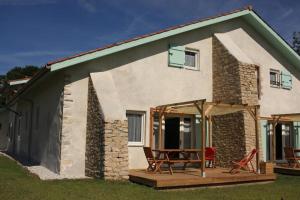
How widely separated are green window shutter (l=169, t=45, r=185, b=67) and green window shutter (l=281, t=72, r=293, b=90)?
264 inches

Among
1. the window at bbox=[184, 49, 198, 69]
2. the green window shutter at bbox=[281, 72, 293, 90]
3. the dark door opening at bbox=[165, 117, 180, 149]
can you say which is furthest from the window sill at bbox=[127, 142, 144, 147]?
the green window shutter at bbox=[281, 72, 293, 90]

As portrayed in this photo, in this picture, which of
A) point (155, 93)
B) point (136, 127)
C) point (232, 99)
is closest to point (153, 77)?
point (155, 93)

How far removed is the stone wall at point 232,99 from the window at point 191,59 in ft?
2.96

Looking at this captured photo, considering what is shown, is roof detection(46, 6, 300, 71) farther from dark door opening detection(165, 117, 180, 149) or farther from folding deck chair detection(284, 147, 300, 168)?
folding deck chair detection(284, 147, 300, 168)

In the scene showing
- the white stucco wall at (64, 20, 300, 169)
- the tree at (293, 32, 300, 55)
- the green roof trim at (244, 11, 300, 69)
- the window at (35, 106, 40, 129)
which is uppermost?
the tree at (293, 32, 300, 55)

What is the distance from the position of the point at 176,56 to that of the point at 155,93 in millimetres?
1954

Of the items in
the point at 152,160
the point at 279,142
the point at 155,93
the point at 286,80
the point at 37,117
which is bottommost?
the point at 152,160

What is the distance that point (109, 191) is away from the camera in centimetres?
981

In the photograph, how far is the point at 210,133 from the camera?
638 inches

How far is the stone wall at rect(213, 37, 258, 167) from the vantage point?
1477cm

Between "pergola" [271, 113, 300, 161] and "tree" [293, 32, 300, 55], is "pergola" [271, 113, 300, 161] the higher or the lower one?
the lower one

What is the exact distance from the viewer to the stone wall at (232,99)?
1477 centimetres

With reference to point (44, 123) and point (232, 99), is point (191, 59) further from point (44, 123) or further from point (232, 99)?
point (44, 123)

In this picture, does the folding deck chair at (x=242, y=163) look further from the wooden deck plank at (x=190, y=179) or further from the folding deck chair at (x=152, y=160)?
the folding deck chair at (x=152, y=160)
